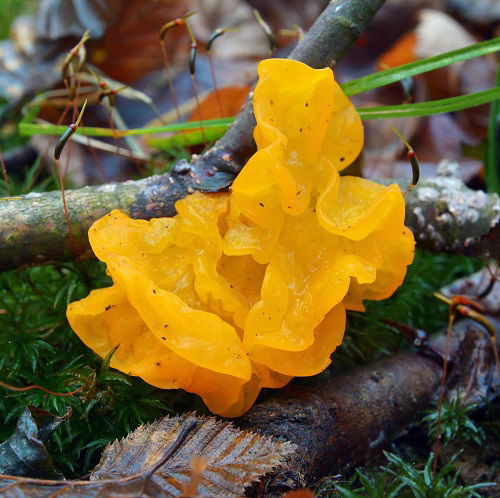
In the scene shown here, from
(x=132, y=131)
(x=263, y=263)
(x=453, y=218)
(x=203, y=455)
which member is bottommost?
(x=453, y=218)

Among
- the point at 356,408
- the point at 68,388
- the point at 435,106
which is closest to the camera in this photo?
the point at 68,388

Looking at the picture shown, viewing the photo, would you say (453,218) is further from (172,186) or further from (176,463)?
(176,463)

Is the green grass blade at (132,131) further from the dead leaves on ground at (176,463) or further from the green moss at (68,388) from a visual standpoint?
the dead leaves on ground at (176,463)

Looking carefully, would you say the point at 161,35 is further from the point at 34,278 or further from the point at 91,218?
the point at 34,278

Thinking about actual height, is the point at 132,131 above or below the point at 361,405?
above

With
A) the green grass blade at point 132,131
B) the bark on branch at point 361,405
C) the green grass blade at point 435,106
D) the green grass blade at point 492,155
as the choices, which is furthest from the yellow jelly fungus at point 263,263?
the green grass blade at point 492,155

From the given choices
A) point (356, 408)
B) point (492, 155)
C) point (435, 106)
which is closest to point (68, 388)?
point (356, 408)
